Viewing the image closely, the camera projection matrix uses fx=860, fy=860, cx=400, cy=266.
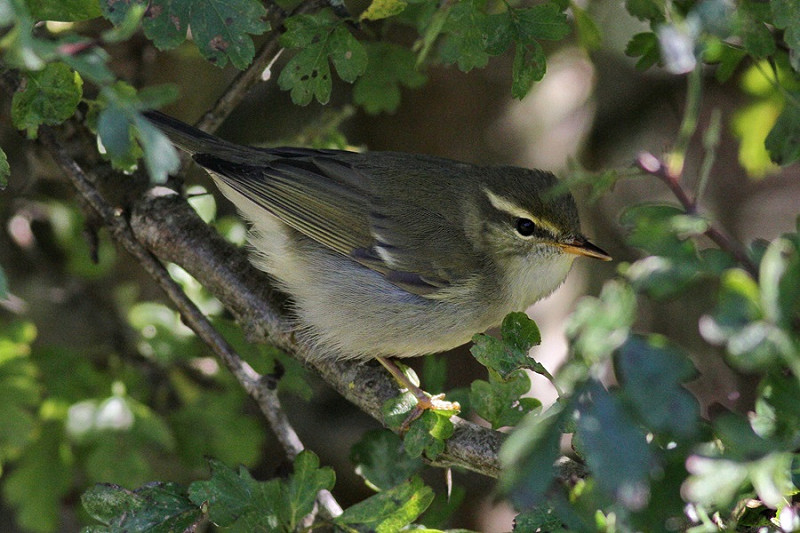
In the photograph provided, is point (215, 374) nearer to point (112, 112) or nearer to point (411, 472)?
point (411, 472)

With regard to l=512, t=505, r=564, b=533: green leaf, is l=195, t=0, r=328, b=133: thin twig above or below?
above

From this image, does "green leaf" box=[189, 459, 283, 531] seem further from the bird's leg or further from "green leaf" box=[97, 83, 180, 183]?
"green leaf" box=[97, 83, 180, 183]

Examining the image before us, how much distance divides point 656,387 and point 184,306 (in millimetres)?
1941

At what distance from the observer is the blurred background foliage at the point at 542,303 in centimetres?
119

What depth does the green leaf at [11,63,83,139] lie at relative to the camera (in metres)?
2.22

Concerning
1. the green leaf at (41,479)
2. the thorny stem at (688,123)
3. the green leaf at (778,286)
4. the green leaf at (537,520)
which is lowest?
the green leaf at (41,479)

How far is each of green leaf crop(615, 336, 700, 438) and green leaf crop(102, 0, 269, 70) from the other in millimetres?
1447

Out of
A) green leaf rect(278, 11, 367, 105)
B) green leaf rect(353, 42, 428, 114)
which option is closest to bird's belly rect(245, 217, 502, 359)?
green leaf rect(353, 42, 428, 114)

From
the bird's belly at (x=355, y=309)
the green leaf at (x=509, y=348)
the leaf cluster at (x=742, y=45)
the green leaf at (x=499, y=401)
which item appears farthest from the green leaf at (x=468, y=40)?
the bird's belly at (x=355, y=309)

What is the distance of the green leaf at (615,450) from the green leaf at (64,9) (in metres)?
1.67

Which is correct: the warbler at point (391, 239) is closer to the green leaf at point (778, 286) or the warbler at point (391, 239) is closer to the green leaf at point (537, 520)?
the green leaf at point (537, 520)

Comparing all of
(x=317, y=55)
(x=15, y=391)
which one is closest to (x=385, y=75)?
(x=317, y=55)

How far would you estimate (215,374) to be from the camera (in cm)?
361

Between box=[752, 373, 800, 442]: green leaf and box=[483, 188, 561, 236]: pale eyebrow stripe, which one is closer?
box=[752, 373, 800, 442]: green leaf
